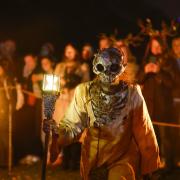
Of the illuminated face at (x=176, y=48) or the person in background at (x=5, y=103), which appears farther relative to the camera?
the person in background at (x=5, y=103)

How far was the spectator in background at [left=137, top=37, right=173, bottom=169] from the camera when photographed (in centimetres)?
849

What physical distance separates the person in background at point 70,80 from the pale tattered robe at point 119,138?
451cm

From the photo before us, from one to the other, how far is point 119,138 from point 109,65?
0.66 metres

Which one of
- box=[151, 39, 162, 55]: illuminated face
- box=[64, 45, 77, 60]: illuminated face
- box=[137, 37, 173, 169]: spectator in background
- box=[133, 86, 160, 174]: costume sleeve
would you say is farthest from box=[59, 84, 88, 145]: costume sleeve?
box=[64, 45, 77, 60]: illuminated face

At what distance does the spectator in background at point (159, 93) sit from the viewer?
8492 millimetres

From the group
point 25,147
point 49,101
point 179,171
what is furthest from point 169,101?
point 49,101

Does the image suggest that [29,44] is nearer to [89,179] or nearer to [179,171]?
[179,171]

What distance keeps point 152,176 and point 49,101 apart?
125 centimetres

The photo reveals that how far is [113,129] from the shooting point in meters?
4.53

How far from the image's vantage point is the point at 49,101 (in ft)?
14.2

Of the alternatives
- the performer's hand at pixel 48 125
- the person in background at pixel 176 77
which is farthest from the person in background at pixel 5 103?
the performer's hand at pixel 48 125

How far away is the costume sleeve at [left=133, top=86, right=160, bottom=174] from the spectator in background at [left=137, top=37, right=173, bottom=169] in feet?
12.6

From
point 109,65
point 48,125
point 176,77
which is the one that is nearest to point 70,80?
point 176,77

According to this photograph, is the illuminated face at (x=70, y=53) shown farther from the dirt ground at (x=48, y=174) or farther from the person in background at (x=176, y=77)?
the dirt ground at (x=48, y=174)
